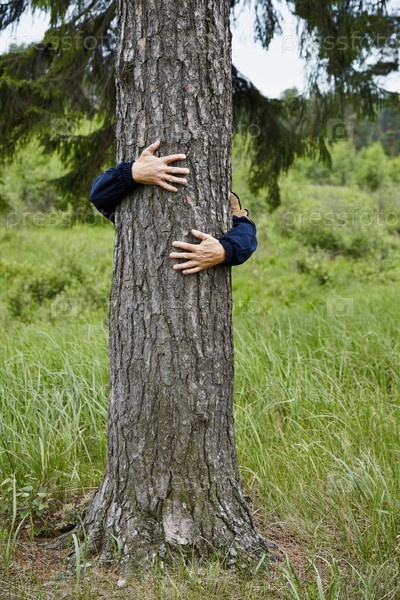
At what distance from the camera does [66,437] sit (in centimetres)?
320

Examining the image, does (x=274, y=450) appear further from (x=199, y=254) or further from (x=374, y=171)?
(x=374, y=171)

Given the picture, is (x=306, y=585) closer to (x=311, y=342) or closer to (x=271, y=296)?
(x=311, y=342)

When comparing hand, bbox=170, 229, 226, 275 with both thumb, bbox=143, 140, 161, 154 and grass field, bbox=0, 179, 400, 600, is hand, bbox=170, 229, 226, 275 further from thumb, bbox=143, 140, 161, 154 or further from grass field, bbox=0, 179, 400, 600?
grass field, bbox=0, 179, 400, 600

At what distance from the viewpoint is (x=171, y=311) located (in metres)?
2.25

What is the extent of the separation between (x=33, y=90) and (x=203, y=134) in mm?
3626

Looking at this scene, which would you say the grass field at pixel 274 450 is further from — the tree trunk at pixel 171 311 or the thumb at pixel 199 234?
the thumb at pixel 199 234

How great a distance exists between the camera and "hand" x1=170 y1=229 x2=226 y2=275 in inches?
87.0

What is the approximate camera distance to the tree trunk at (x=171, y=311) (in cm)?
222

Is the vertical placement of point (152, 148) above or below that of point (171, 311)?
above

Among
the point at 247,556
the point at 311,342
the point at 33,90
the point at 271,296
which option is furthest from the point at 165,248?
the point at 271,296

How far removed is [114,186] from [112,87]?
11.5 feet

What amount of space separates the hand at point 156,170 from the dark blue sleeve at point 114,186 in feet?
0.13

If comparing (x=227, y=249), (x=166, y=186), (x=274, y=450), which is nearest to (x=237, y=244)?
(x=227, y=249)

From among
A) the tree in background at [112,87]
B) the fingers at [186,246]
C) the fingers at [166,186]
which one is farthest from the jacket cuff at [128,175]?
the tree in background at [112,87]
